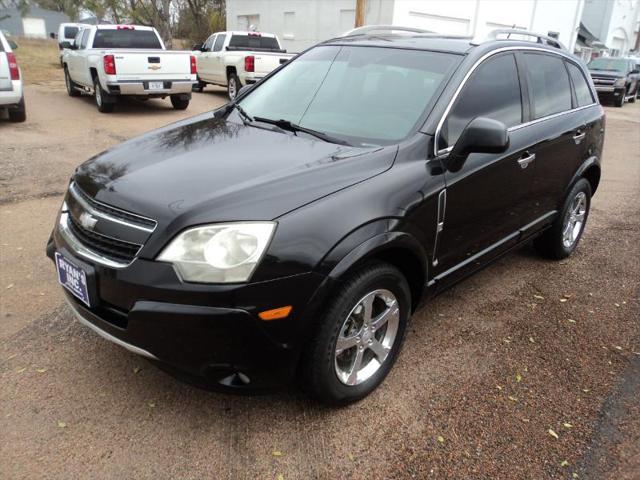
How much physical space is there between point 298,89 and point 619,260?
11.2 ft

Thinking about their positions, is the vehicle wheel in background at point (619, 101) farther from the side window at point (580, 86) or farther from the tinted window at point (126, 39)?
the side window at point (580, 86)

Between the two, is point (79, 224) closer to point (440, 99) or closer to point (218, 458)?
point (218, 458)

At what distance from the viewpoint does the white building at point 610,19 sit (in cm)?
3825

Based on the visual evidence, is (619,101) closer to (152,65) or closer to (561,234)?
(152,65)

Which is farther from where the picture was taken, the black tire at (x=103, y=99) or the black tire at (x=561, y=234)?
the black tire at (x=103, y=99)

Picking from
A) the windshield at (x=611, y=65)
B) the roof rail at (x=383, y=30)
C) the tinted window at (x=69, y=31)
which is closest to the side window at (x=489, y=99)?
the roof rail at (x=383, y=30)

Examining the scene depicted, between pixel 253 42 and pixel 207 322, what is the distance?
47.1ft

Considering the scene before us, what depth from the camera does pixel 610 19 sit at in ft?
125

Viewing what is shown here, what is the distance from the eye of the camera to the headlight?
212 cm

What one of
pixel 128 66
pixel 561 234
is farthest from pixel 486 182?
pixel 128 66

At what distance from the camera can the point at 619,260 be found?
4.91 metres

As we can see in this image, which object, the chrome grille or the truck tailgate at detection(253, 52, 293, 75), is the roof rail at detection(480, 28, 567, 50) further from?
the truck tailgate at detection(253, 52, 293, 75)

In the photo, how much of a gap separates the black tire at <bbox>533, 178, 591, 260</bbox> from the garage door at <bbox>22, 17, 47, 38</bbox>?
6424cm

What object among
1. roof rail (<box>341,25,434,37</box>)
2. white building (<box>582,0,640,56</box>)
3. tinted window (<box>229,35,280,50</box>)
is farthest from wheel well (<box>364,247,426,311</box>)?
white building (<box>582,0,640,56</box>)
